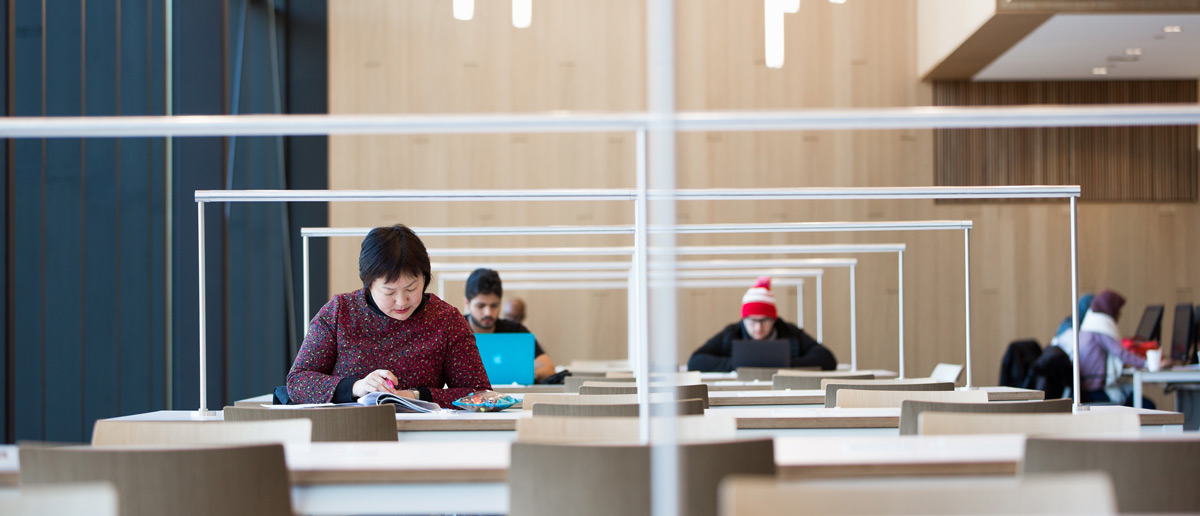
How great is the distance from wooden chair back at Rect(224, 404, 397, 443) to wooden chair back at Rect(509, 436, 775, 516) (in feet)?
2.64

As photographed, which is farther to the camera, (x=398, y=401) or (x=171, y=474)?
(x=398, y=401)

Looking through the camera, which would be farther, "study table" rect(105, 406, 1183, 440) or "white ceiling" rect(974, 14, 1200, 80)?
"white ceiling" rect(974, 14, 1200, 80)

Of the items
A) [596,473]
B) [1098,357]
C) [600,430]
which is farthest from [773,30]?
[596,473]

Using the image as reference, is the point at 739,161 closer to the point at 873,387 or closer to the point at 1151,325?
the point at 1151,325

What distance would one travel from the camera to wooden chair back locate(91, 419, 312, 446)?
1.78 m

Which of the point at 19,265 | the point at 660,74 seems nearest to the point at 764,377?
the point at 19,265

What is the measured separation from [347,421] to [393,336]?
2.33ft

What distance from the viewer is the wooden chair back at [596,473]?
145cm

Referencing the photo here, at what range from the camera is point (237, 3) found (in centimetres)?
715

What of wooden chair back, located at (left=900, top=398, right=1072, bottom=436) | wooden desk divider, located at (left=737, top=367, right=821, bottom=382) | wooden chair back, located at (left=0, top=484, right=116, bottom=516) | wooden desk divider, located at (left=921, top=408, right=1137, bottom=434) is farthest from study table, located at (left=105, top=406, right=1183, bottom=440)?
wooden desk divider, located at (left=737, top=367, right=821, bottom=382)

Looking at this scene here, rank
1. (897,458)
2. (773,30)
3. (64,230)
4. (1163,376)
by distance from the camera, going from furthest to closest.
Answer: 1. (1163,376)
2. (773,30)
3. (64,230)
4. (897,458)

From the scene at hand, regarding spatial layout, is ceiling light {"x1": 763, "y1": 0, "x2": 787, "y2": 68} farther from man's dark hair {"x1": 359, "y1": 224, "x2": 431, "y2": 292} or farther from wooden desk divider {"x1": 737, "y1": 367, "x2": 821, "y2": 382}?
man's dark hair {"x1": 359, "y1": 224, "x2": 431, "y2": 292}

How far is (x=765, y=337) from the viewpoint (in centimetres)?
563

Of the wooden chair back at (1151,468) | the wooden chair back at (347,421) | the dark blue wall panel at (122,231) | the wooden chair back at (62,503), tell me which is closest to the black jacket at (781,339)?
the dark blue wall panel at (122,231)
